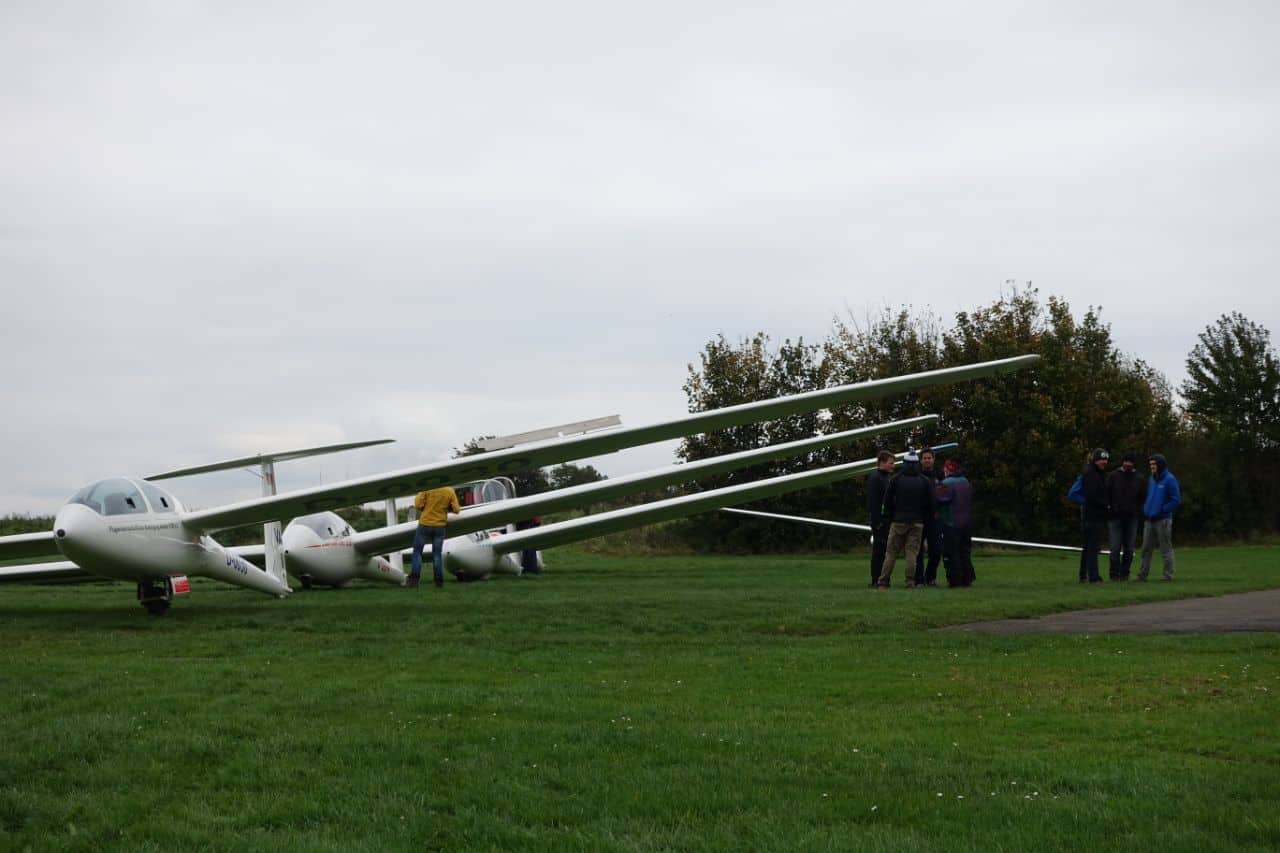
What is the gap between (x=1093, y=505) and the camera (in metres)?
17.1

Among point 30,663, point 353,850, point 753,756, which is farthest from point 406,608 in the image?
point 353,850

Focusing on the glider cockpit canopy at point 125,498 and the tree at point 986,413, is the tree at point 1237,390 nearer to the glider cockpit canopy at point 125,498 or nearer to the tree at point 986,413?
the tree at point 986,413

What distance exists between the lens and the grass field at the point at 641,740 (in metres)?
4.06

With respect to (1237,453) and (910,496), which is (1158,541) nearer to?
(910,496)

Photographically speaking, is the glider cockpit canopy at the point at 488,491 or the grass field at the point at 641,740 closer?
the grass field at the point at 641,740

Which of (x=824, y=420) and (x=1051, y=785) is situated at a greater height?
(x=824, y=420)

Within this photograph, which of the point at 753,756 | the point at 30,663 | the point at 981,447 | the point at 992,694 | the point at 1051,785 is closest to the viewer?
the point at 1051,785

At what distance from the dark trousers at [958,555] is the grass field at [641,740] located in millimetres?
5592

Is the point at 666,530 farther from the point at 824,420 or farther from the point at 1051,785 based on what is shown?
the point at 1051,785

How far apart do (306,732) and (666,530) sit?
34769 mm

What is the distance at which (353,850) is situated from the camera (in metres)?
3.83

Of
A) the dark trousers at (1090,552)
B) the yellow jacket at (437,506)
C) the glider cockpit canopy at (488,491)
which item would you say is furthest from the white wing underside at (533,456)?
the glider cockpit canopy at (488,491)

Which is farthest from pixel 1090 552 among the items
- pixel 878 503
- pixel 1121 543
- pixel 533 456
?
pixel 533 456

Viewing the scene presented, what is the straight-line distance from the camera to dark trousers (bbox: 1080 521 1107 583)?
16500mm
